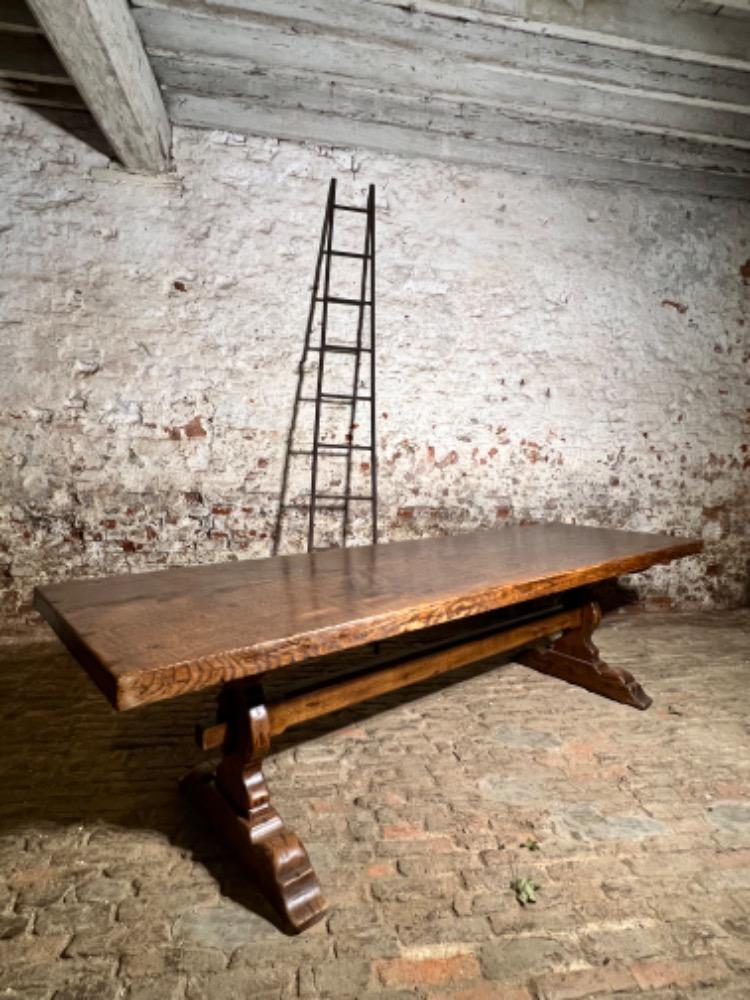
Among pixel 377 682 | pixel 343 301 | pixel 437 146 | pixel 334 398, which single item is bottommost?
pixel 377 682

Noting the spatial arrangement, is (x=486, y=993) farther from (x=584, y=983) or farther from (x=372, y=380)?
(x=372, y=380)

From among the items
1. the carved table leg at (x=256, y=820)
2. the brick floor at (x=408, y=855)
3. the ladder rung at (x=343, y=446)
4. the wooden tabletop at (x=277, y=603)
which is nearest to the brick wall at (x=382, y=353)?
the ladder rung at (x=343, y=446)

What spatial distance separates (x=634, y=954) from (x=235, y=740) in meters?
1.13

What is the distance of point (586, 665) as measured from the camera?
2.88 meters

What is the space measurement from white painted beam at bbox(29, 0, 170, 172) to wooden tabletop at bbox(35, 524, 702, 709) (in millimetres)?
1945

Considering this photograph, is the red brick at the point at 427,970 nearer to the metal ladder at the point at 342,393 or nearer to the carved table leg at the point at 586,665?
the carved table leg at the point at 586,665

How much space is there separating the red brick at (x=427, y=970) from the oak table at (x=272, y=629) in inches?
8.9

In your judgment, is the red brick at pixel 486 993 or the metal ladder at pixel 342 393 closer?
the red brick at pixel 486 993

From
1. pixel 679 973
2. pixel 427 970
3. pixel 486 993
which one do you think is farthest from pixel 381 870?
pixel 679 973

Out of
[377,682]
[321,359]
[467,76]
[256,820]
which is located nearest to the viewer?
[256,820]

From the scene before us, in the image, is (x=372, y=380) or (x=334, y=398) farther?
(x=334, y=398)

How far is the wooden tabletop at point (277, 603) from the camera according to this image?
123 centimetres

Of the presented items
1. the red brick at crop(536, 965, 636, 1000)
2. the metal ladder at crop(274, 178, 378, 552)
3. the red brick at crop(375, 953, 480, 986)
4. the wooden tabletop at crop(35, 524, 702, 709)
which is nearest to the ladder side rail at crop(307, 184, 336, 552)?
the metal ladder at crop(274, 178, 378, 552)

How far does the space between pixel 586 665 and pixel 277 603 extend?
188cm
